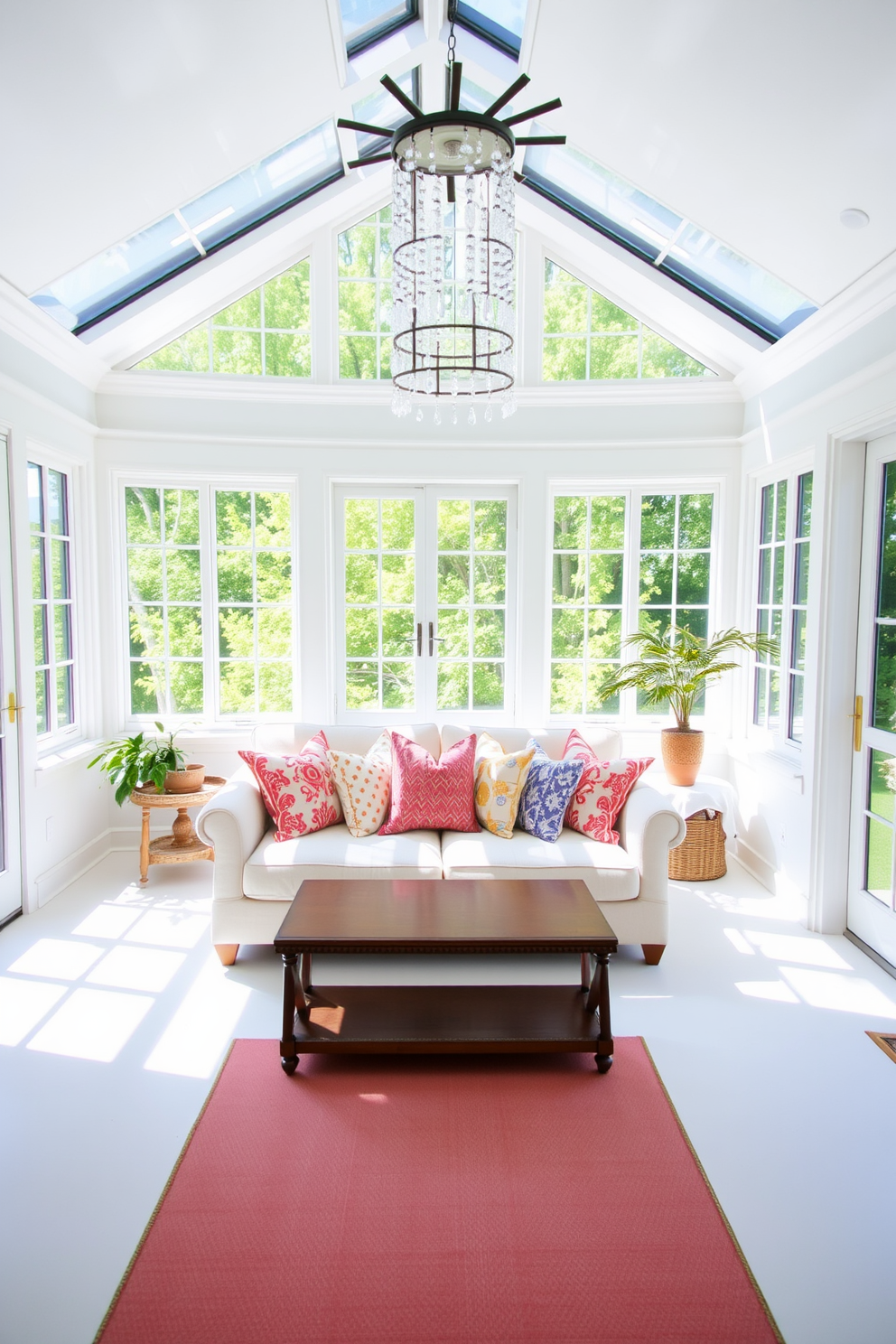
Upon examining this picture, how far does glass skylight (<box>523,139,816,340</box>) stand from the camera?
12.9 ft

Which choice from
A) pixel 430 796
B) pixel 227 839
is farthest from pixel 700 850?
pixel 227 839

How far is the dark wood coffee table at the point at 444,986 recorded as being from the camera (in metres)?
2.56

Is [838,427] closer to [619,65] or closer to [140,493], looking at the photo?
[619,65]

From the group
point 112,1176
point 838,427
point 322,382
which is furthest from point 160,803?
point 838,427

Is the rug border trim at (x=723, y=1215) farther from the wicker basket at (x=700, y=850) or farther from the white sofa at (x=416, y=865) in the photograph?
the wicker basket at (x=700, y=850)

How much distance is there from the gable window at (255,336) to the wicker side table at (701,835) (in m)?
3.25

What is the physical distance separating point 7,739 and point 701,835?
3.43 m

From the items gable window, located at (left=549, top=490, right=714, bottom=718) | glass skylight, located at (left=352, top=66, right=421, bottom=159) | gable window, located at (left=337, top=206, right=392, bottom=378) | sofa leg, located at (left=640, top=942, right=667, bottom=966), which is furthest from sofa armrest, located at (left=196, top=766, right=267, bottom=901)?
glass skylight, located at (left=352, top=66, right=421, bottom=159)

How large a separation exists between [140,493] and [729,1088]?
4.24 meters

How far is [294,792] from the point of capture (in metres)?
3.67

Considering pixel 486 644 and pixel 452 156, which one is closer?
pixel 452 156

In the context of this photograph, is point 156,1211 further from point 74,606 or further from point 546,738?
point 74,606

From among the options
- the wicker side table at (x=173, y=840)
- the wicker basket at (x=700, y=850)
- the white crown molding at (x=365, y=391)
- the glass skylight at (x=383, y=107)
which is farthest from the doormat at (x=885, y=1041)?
the glass skylight at (x=383, y=107)

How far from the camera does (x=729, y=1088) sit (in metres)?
2.52
